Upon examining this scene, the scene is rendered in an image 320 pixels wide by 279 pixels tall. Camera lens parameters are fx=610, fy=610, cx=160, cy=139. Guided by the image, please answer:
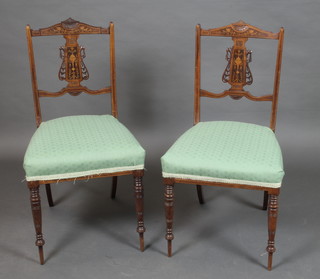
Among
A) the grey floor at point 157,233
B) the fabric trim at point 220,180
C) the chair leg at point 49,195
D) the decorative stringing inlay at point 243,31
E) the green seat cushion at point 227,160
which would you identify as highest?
the decorative stringing inlay at point 243,31

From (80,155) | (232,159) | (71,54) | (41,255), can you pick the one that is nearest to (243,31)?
(232,159)

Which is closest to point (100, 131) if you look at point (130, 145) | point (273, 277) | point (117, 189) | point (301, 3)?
point (130, 145)

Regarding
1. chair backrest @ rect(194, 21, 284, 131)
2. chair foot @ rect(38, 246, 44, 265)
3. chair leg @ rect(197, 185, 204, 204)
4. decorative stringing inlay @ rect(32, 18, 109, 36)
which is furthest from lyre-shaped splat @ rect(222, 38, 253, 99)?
chair foot @ rect(38, 246, 44, 265)

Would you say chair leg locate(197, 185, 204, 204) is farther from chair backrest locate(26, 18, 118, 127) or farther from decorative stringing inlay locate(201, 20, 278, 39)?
decorative stringing inlay locate(201, 20, 278, 39)

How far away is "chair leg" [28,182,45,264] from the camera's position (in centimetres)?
269

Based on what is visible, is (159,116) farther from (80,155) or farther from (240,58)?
(80,155)

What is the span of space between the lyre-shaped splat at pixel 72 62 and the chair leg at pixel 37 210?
71cm

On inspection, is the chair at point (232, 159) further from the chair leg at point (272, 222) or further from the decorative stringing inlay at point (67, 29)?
the decorative stringing inlay at point (67, 29)

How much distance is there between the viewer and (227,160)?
2650 millimetres

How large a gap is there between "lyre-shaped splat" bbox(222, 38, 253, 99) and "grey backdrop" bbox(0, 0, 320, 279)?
697 mm

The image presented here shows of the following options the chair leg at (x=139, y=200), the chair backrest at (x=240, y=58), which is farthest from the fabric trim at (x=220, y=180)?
the chair backrest at (x=240, y=58)

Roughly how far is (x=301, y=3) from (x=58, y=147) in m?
1.86

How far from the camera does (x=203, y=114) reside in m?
4.02

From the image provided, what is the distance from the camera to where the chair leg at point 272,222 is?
2.62 m
